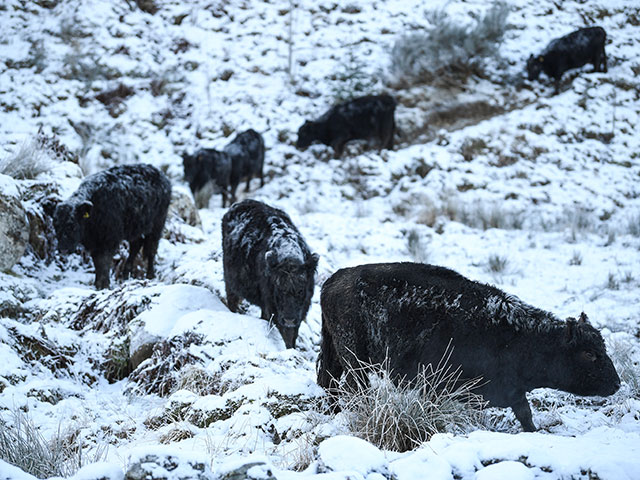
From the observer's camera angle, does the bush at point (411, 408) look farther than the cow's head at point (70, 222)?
No

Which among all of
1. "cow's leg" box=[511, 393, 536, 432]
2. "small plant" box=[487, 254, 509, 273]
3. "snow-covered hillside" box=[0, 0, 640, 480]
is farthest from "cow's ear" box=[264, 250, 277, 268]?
"small plant" box=[487, 254, 509, 273]

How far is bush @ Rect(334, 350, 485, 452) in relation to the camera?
3.68m

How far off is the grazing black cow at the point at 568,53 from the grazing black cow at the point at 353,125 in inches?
256

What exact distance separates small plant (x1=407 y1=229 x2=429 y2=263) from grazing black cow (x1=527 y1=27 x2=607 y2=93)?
12047mm

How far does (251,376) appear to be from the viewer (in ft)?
16.4

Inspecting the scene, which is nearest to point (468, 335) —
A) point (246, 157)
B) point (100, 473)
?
point (100, 473)

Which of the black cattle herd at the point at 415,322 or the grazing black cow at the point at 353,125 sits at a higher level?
the black cattle herd at the point at 415,322

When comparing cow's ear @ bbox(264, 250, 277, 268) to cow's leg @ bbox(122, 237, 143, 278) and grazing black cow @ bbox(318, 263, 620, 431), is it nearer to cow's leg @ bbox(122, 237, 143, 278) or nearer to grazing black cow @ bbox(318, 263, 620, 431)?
grazing black cow @ bbox(318, 263, 620, 431)

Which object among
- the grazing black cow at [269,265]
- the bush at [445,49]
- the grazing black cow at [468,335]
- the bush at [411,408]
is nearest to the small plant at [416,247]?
the grazing black cow at [269,265]

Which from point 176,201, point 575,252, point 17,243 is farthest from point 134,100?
point 575,252

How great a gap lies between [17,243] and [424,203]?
10.2 meters

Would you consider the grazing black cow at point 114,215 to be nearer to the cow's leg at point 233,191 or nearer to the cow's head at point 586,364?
the cow's leg at point 233,191

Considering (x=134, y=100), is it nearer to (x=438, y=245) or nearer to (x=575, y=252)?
(x=438, y=245)

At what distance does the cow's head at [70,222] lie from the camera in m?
8.38
